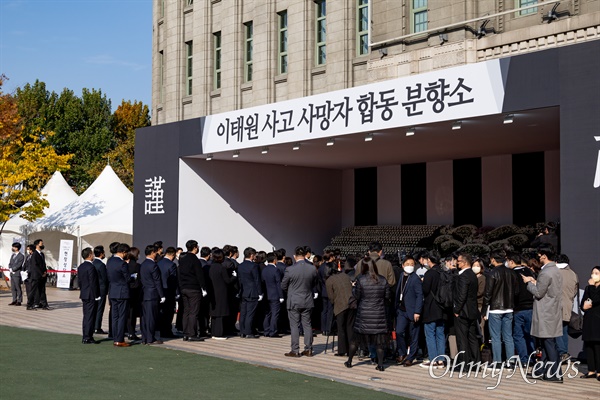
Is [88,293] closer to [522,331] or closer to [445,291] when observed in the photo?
[445,291]

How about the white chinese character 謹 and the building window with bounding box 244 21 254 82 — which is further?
the building window with bounding box 244 21 254 82

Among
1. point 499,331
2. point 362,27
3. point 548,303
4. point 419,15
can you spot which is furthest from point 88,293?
point 362,27

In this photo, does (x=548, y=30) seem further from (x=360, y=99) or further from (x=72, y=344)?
(x=72, y=344)

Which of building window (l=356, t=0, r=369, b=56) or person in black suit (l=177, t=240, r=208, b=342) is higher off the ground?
building window (l=356, t=0, r=369, b=56)

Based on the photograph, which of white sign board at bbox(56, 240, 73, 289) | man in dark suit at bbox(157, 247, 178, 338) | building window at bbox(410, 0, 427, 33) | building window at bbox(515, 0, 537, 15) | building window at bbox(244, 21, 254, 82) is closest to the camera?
man in dark suit at bbox(157, 247, 178, 338)

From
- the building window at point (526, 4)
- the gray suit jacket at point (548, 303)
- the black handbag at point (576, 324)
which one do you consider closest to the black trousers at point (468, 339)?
the gray suit jacket at point (548, 303)

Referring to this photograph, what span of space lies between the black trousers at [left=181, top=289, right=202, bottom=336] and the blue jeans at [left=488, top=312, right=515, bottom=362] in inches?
233

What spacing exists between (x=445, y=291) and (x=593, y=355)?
234 centimetres

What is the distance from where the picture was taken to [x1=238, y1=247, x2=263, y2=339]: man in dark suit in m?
17.4

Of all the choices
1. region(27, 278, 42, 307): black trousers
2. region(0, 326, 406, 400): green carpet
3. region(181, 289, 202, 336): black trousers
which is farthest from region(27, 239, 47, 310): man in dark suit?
region(181, 289, 202, 336): black trousers

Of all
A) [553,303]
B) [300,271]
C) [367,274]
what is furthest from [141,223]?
[553,303]

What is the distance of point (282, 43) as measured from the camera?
2794 centimetres

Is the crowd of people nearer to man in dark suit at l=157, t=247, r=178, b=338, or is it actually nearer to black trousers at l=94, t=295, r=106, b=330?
man in dark suit at l=157, t=247, r=178, b=338

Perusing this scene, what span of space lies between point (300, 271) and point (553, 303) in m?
4.31
